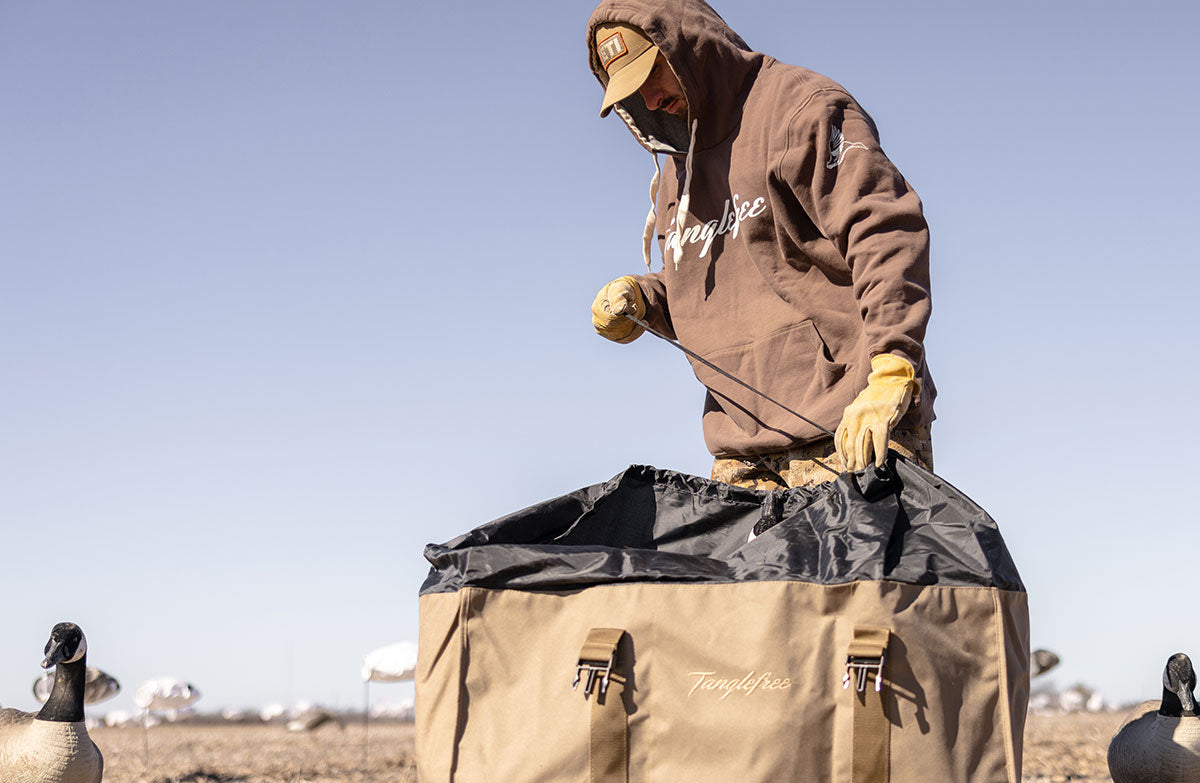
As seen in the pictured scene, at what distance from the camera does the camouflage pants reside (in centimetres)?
348

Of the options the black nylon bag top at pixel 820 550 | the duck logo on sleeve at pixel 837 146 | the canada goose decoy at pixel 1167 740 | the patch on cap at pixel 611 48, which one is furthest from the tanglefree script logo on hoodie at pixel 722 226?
the canada goose decoy at pixel 1167 740

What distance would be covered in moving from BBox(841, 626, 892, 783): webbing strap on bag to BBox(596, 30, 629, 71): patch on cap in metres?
2.21

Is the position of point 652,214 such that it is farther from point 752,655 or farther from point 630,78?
point 752,655

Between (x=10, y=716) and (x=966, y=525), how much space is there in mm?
4451

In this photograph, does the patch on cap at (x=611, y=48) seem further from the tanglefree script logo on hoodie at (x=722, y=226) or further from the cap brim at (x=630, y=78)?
the tanglefree script logo on hoodie at (x=722, y=226)

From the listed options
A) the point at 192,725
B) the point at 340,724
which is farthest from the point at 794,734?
the point at 192,725

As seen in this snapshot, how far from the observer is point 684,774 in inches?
103

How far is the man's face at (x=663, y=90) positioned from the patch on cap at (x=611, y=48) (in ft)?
0.38

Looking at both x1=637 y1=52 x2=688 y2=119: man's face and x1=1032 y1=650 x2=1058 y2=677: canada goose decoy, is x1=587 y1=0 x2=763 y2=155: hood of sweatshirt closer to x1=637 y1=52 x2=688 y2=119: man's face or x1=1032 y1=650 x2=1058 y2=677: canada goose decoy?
x1=637 y1=52 x2=688 y2=119: man's face

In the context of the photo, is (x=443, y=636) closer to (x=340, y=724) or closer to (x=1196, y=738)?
(x=1196, y=738)

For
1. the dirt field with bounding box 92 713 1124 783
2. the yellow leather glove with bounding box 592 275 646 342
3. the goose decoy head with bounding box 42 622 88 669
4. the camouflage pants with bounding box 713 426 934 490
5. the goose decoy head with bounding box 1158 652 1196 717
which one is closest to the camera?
the camouflage pants with bounding box 713 426 934 490

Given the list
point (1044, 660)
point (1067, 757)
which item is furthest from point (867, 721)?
point (1044, 660)

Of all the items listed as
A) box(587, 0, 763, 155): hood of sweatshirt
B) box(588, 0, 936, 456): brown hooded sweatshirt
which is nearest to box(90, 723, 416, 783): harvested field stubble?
box(588, 0, 936, 456): brown hooded sweatshirt

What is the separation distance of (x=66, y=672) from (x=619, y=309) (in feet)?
10.4
